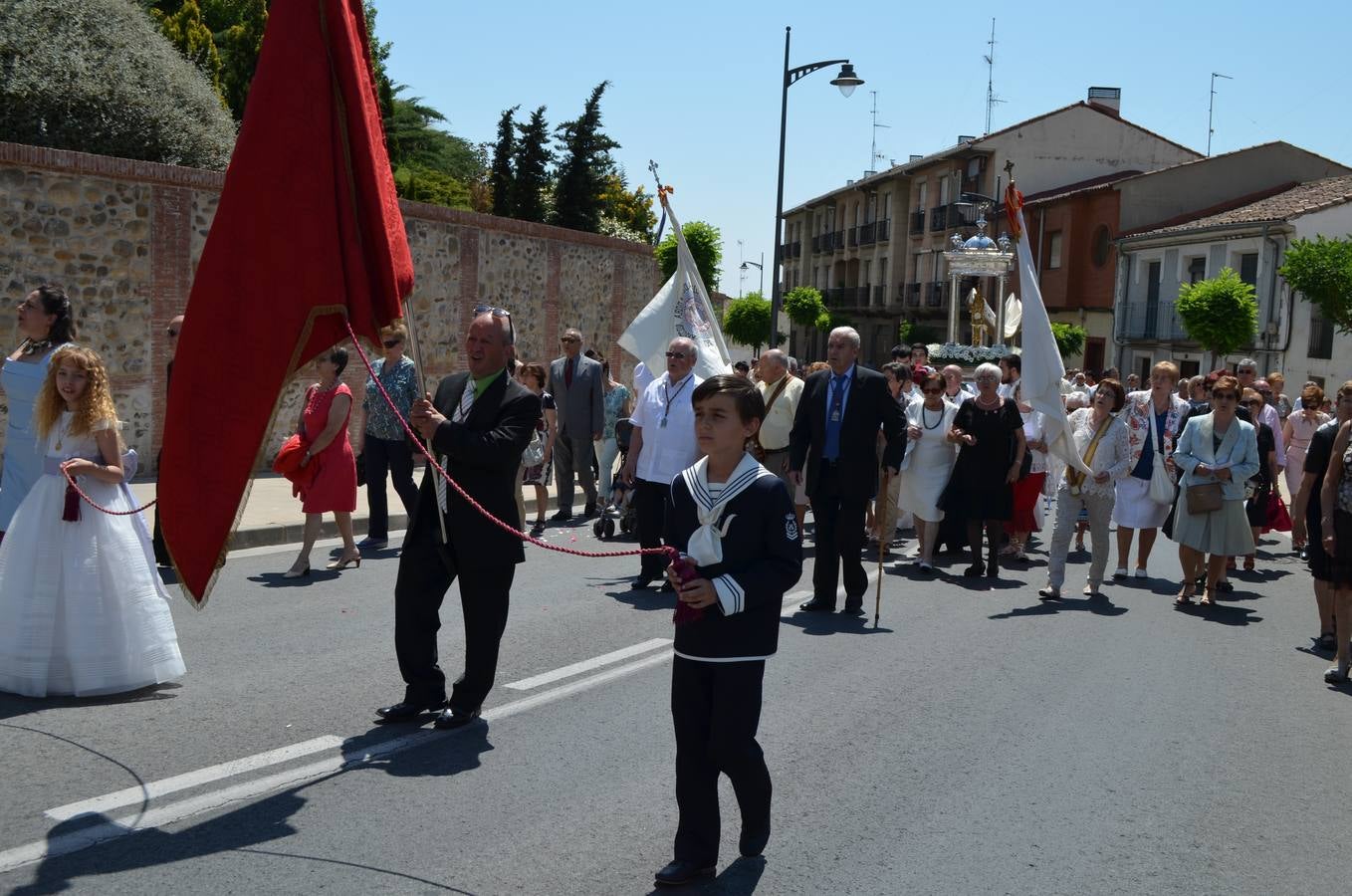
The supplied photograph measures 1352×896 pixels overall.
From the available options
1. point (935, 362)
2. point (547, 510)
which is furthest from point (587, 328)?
point (547, 510)

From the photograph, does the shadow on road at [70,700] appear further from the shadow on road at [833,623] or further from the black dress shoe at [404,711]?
the shadow on road at [833,623]

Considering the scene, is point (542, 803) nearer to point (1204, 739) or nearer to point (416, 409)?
point (416, 409)

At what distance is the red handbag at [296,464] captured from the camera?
32.4ft

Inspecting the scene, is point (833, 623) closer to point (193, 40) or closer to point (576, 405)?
point (576, 405)

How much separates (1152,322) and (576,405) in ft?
111

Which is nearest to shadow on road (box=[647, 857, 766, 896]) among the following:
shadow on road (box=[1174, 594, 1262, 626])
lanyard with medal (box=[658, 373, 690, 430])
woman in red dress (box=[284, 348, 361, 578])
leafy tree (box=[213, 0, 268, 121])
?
lanyard with medal (box=[658, 373, 690, 430])

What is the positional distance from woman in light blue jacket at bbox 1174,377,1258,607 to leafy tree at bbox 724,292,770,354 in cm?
5204

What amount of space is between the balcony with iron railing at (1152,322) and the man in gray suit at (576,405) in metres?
31.4

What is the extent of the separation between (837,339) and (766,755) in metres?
4.37

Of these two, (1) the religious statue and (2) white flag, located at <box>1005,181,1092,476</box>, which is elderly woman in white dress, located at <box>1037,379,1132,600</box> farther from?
(1) the religious statue

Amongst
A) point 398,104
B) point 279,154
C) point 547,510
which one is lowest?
point 547,510

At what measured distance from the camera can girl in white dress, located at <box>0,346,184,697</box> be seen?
20.2 feet

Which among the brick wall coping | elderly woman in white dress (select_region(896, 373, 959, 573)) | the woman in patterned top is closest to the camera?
the woman in patterned top

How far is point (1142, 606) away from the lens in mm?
10609
